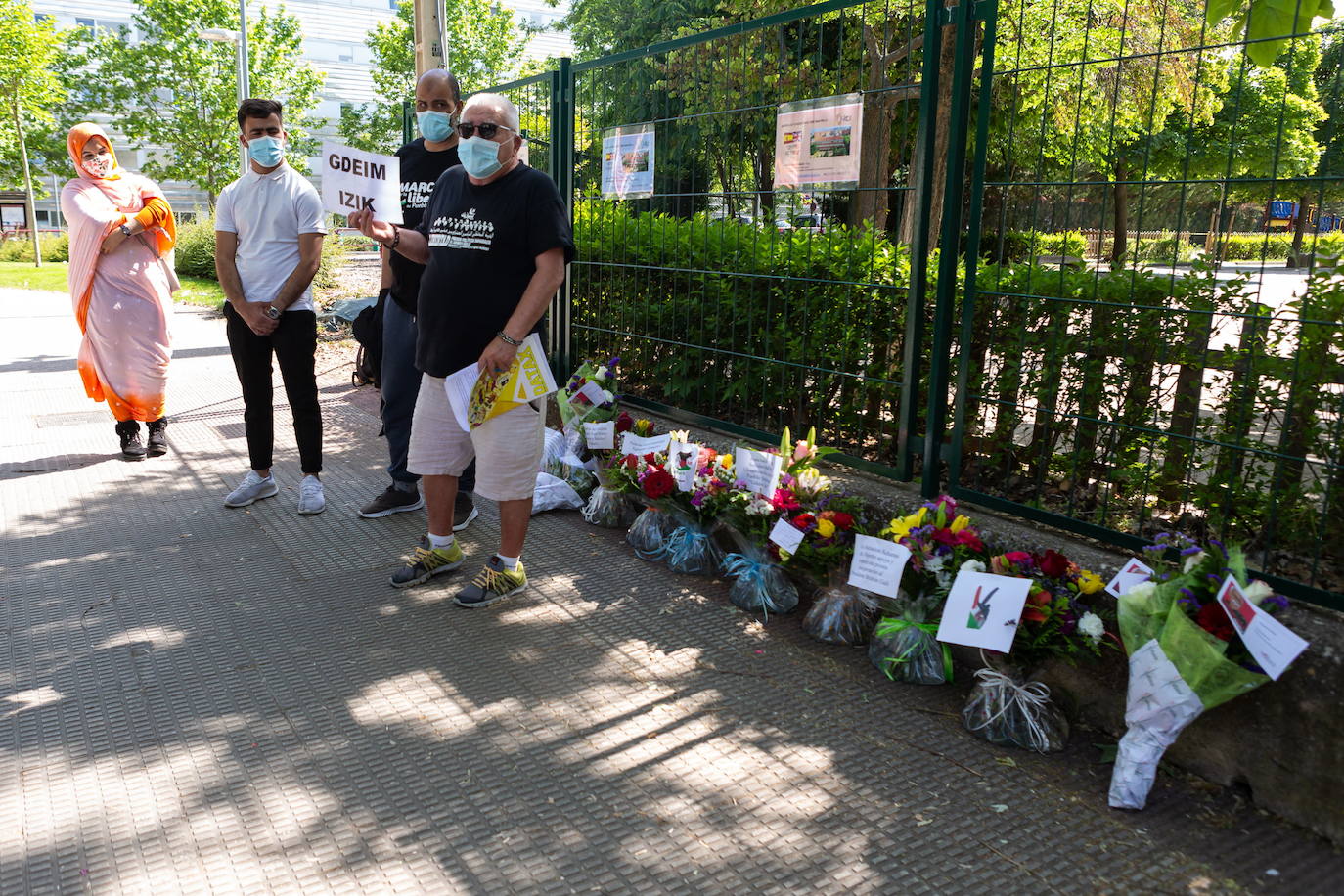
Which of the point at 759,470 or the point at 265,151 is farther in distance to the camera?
the point at 265,151

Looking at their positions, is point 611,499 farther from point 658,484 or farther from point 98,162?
point 98,162

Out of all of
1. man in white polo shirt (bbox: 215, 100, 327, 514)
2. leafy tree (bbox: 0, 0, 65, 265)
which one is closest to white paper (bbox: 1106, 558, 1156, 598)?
man in white polo shirt (bbox: 215, 100, 327, 514)

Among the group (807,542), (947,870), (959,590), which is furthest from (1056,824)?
(807,542)

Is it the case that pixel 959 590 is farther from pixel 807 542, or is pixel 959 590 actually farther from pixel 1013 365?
pixel 1013 365

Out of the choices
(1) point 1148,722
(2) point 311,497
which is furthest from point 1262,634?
(2) point 311,497

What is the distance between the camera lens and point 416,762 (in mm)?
3000

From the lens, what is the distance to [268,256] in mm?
4973

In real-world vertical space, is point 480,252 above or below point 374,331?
above

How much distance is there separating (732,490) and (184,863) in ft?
8.25

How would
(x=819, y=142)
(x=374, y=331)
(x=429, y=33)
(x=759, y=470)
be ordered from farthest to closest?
(x=429, y=33), (x=374, y=331), (x=819, y=142), (x=759, y=470)

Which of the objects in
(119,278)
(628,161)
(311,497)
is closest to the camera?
(311,497)

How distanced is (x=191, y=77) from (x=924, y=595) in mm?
35113

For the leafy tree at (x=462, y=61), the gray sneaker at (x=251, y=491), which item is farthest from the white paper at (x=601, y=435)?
the leafy tree at (x=462, y=61)

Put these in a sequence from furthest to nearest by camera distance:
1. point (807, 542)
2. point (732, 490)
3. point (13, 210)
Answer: point (13, 210) → point (732, 490) → point (807, 542)
